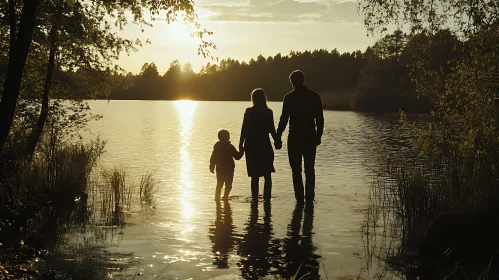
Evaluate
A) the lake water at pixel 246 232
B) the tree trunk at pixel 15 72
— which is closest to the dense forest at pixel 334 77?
the lake water at pixel 246 232

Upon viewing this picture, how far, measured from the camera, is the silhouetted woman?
12.3 meters

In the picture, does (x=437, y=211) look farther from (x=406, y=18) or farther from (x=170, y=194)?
(x=170, y=194)

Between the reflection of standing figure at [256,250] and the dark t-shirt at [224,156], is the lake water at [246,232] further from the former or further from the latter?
the dark t-shirt at [224,156]

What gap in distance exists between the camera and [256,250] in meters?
8.28

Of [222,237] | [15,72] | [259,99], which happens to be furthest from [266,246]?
[15,72]

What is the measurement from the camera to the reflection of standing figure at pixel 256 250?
7.21 m

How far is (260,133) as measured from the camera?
12.5m

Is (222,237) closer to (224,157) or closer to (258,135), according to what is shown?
(224,157)

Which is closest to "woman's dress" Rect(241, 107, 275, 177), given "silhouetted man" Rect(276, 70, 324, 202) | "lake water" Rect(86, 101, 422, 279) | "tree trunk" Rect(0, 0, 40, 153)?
"silhouetted man" Rect(276, 70, 324, 202)

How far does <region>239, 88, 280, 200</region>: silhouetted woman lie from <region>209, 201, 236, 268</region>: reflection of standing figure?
48.2 inches

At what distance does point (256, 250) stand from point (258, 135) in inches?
181

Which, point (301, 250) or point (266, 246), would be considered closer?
point (301, 250)

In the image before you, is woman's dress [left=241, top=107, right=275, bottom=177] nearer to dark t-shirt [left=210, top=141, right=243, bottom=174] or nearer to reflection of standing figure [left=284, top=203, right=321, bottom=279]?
dark t-shirt [left=210, top=141, right=243, bottom=174]

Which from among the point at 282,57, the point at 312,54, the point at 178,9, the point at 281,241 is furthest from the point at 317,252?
the point at 282,57
